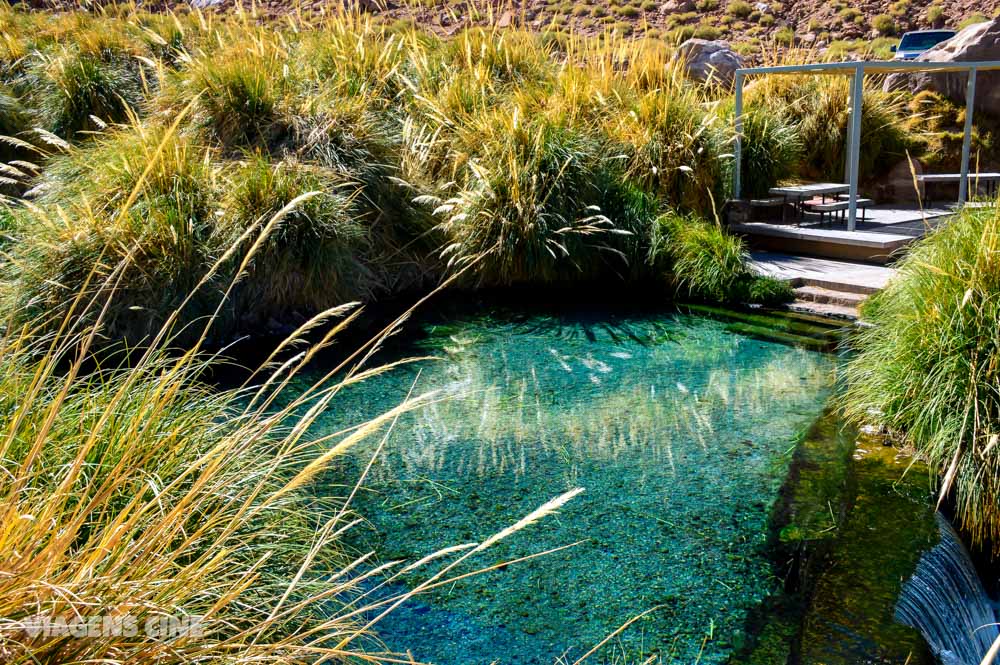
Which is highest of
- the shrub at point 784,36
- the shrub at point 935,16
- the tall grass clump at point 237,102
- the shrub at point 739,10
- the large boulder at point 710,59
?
the shrub at point 739,10

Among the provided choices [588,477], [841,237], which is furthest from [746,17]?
[588,477]

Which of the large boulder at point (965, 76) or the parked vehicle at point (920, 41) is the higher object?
the parked vehicle at point (920, 41)

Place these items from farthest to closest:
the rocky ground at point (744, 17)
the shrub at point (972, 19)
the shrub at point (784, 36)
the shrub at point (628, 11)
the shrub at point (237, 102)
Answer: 1. the shrub at point (628, 11)
2. the shrub at point (784, 36)
3. the rocky ground at point (744, 17)
4. the shrub at point (972, 19)
5. the shrub at point (237, 102)

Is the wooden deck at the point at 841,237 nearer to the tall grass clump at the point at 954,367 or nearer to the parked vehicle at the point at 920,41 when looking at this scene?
the tall grass clump at the point at 954,367

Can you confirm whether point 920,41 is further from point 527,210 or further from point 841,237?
point 527,210

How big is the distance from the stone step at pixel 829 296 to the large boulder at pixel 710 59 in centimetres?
678

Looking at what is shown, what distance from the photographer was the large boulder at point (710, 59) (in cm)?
1310

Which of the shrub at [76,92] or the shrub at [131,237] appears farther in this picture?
the shrub at [76,92]

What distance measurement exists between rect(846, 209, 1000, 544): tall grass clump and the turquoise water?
62 cm

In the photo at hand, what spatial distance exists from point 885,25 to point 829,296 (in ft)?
63.1

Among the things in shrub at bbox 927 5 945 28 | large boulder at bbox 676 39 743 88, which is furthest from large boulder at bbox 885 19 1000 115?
shrub at bbox 927 5 945 28

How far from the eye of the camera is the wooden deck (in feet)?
25.4

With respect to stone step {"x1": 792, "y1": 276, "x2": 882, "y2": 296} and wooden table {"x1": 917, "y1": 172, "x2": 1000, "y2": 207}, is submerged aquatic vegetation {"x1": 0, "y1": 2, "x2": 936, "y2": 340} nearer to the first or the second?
stone step {"x1": 792, "y1": 276, "x2": 882, "y2": 296}

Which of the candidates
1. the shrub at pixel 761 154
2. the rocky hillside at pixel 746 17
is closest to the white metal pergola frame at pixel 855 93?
the shrub at pixel 761 154
